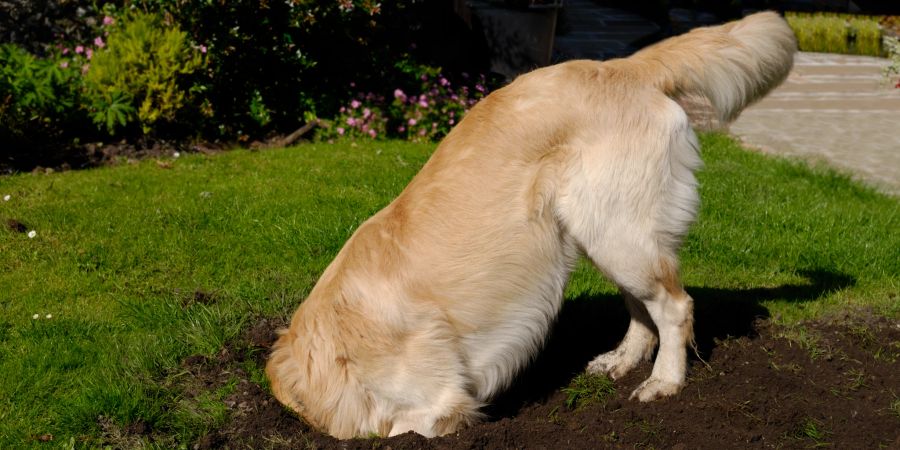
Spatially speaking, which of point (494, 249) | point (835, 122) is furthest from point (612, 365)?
point (835, 122)

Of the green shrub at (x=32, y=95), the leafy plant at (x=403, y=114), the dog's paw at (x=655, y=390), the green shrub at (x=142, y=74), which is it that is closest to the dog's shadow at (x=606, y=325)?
the dog's paw at (x=655, y=390)

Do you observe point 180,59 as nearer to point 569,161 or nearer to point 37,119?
point 37,119

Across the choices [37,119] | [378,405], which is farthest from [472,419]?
[37,119]

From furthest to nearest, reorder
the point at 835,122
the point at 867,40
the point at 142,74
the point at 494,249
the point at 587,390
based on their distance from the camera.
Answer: the point at 867,40, the point at 835,122, the point at 142,74, the point at 587,390, the point at 494,249

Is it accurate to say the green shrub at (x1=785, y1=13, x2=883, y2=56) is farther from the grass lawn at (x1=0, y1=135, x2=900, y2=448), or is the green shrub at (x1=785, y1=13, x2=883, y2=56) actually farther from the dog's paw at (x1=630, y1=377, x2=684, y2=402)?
the dog's paw at (x1=630, y1=377, x2=684, y2=402)

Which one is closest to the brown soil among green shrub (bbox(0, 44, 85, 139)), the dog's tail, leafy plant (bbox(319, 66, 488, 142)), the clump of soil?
the clump of soil

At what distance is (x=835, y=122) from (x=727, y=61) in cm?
657

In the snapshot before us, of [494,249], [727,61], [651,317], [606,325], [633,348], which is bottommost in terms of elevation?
[606,325]

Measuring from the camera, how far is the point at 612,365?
4312 mm

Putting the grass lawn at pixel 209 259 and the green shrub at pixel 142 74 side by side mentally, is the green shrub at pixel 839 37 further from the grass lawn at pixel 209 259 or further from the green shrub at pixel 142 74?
the green shrub at pixel 142 74

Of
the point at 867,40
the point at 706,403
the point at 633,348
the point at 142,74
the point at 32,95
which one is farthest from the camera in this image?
the point at 867,40

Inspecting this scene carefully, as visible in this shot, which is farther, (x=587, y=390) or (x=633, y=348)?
(x=633, y=348)

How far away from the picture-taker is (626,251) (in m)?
3.60

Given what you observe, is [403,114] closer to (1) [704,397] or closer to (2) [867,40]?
(1) [704,397]
